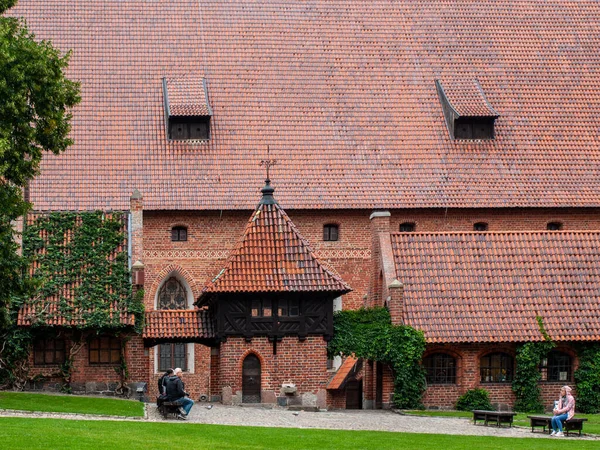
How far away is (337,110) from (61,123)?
15.6m

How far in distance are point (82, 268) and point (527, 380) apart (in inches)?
514

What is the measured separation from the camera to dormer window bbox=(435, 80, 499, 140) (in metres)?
47.7

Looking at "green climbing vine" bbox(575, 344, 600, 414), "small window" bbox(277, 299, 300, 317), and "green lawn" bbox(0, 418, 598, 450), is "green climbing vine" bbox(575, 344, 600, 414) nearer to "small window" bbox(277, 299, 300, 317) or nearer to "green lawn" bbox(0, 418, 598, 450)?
"small window" bbox(277, 299, 300, 317)

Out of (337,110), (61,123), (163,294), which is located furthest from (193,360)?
(61,123)

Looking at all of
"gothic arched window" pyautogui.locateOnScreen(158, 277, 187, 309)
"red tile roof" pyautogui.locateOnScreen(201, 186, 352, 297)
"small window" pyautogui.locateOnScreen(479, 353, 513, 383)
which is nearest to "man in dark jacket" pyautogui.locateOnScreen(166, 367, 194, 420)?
"red tile roof" pyautogui.locateOnScreen(201, 186, 352, 297)

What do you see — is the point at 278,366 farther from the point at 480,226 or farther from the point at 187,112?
the point at 480,226

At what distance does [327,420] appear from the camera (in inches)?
1369

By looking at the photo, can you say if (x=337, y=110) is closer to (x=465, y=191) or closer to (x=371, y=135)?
(x=371, y=135)

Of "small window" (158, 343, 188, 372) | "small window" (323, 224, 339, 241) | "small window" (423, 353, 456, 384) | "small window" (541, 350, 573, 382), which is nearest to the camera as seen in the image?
"small window" (423, 353, 456, 384)

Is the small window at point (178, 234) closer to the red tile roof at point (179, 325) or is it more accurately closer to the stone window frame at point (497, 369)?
the red tile roof at point (179, 325)

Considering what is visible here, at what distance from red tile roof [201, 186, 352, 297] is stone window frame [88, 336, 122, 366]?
3.04 meters

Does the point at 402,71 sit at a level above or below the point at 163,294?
above

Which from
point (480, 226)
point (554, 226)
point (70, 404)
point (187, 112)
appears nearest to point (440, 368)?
point (480, 226)

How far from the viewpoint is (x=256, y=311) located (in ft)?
129
